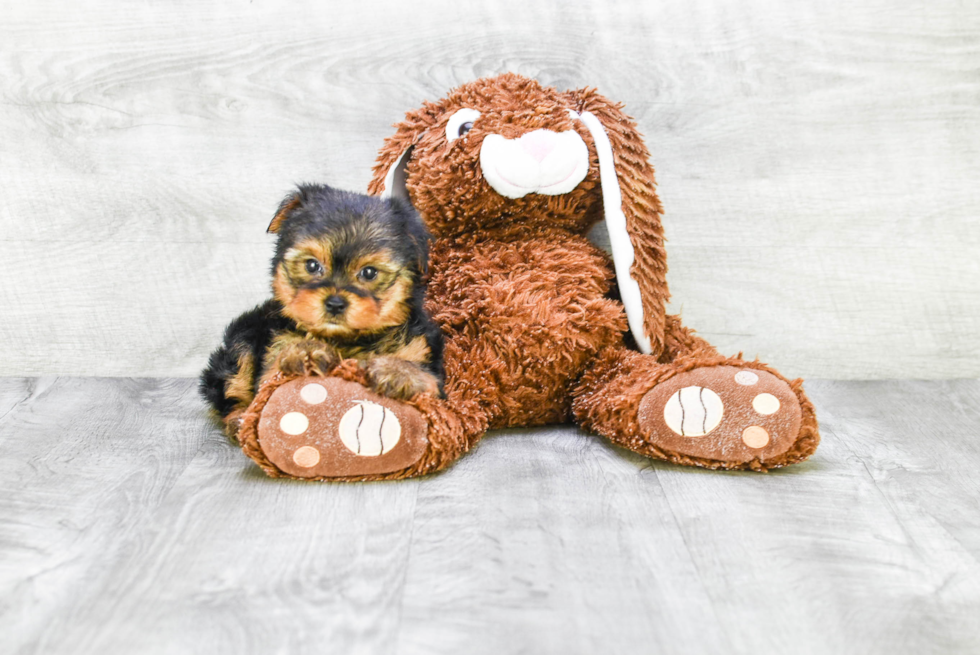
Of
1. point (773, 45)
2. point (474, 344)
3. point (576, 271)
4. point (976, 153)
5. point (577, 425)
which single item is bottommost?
point (577, 425)

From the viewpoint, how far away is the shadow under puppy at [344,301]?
4.32 ft

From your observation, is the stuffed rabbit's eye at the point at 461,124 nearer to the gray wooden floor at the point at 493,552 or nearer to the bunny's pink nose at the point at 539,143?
the bunny's pink nose at the point at 539,143

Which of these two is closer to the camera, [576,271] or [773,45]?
[576,271]

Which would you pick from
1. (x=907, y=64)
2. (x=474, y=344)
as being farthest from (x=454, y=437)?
(x=907, y=64)

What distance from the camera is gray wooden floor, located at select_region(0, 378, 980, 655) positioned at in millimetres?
957

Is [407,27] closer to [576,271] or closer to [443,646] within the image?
[576,271]

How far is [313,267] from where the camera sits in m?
1.33

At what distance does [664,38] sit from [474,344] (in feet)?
3.15

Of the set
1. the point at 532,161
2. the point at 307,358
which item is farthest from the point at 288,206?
the point at 532,161

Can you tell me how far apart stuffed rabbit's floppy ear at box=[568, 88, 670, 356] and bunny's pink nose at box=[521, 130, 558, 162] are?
0.11m

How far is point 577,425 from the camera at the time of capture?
171 cm

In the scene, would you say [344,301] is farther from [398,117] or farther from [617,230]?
[398,117]

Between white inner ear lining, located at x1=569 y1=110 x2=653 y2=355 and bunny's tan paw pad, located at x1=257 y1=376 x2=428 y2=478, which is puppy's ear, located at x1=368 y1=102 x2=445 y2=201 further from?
bunny's tan paw pad, located at x1=257 y1=376 x2=428 y2=478

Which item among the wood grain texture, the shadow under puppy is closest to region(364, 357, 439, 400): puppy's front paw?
the shadow under puppy
